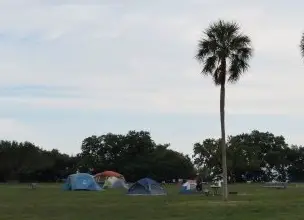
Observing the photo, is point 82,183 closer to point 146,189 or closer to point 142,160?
point 146,189

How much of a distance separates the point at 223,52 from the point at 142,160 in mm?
108208

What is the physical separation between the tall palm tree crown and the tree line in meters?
83.3

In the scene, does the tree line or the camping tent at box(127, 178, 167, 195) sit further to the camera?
the tree line

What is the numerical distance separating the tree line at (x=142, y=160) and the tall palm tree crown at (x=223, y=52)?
83345 millimetres

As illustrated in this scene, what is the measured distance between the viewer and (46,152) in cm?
14862

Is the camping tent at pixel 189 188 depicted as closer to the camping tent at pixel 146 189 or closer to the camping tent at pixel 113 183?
the camping tent at pixel 146 189

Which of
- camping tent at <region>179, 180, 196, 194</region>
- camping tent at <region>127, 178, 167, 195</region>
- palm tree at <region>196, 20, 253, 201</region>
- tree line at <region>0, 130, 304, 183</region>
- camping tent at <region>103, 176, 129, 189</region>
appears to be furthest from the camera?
tree line at <region>0, 130, 304, 183</region>

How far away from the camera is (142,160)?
480ft

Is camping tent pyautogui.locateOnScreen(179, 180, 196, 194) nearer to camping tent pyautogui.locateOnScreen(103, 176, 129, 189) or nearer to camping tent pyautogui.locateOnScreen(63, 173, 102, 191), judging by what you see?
camping tent pyautogui.locateOnScreen(63, 173, 102, 191)

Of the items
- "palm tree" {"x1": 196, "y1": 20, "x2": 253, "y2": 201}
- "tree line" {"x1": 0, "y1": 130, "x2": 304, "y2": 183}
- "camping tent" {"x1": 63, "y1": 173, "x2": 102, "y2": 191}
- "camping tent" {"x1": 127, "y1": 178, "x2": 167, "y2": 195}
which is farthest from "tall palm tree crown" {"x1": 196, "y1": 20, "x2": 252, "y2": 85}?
"tree line" {"x1": 0, "y1": 130, "x2": 304, "y2": 183}

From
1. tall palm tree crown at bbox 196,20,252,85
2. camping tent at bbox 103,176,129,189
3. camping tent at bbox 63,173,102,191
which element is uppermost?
tall palm tree crown at bbox 196,20,252,85

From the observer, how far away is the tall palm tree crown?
Result: 129ft

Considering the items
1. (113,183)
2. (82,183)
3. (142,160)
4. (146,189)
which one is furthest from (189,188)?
(142,160)

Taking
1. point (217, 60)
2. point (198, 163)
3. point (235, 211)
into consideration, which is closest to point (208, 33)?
point (217, 60)
